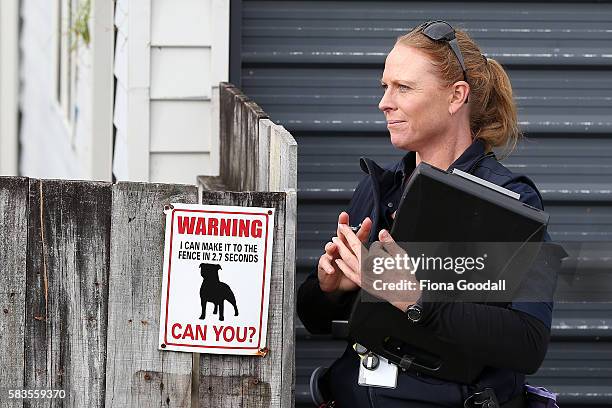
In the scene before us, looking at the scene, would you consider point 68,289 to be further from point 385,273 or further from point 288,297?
point 385,273

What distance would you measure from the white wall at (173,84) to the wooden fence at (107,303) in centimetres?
199

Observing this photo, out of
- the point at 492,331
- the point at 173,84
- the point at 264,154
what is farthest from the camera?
the point at 173,84

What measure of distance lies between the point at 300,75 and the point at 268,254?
232 centimetres

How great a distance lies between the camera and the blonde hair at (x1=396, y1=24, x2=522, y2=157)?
141 inches

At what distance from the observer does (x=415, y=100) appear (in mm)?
3592

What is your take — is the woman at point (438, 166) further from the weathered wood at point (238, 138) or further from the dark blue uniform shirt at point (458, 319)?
the weathered wood at point (238, 138)

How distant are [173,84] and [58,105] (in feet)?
15.1

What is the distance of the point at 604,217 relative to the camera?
5.71m

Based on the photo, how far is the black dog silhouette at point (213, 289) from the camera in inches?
136

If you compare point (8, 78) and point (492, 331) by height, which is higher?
point (8, 78)

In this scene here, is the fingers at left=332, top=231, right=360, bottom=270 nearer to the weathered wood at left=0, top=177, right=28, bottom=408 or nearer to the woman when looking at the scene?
the woman

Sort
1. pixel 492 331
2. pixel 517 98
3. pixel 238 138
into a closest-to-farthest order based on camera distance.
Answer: pixel 492 331 < pixel 238 138 < pixel 517 98

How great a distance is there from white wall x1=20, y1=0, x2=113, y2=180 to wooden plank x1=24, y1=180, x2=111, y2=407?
8.87 ft

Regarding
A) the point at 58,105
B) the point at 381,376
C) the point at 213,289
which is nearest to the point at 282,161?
the point at 213,289
